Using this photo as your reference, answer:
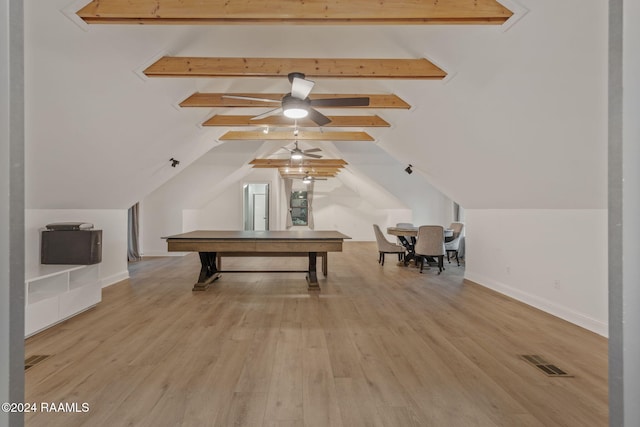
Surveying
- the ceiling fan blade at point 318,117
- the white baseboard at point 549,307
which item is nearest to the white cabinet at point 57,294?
the ceiling fan blade at point 318,117

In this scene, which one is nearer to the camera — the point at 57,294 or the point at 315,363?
the point at 315,363

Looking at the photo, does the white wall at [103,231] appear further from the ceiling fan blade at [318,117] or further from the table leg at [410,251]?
the table leg at [410,251]

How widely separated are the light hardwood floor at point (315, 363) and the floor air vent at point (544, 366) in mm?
67

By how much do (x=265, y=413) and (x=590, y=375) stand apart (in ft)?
7.57

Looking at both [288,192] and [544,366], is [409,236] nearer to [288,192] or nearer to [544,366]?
[544,366]

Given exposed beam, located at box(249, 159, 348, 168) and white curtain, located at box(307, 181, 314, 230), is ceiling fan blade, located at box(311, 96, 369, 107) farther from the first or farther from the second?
white curtain, located at box(307, 181, 314, 230)

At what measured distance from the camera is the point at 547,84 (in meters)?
2.52

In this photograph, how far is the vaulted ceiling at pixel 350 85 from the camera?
2328mm

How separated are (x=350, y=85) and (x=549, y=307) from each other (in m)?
3.73

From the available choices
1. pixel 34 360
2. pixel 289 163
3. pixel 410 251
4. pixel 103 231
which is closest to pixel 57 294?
pixel 34 360

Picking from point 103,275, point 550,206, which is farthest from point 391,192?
point 103,275

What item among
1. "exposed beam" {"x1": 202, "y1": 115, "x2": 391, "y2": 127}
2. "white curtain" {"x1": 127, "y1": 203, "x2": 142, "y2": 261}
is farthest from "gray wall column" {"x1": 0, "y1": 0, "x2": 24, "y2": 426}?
"white curtain" {"x1": 127, "y1": 203, "x2": 142, "y2": 261}

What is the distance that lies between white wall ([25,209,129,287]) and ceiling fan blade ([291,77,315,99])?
3.67 metres

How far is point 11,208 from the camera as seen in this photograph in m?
0.80
